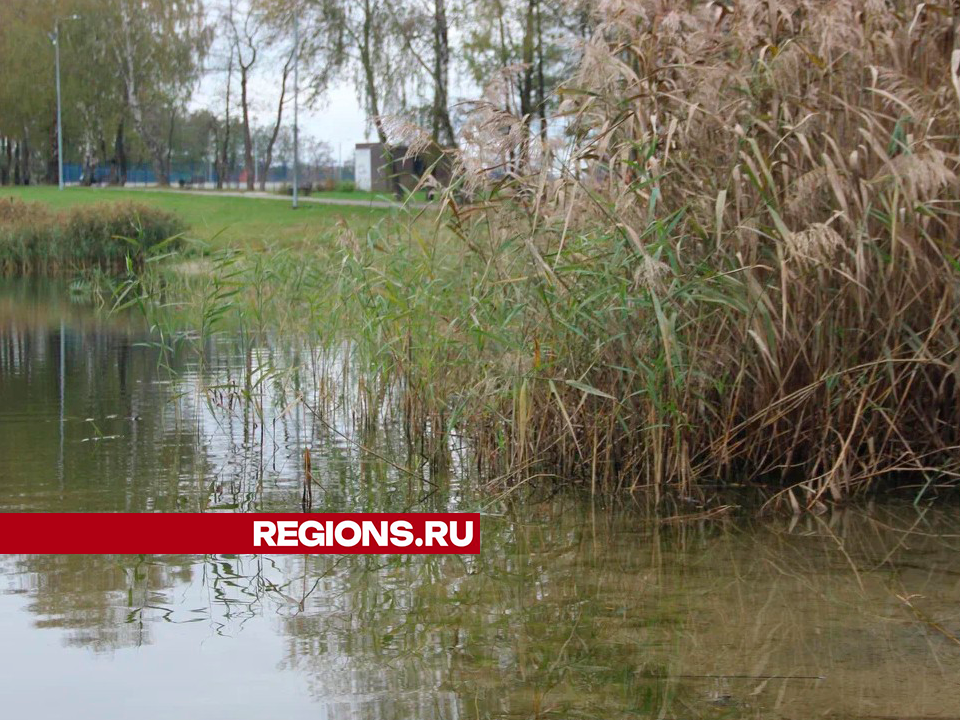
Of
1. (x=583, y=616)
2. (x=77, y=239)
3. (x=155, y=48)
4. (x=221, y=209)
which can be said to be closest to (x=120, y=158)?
(x=155, y=48)

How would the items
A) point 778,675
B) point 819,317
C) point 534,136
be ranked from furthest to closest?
point 534,136 < point 819,317 < point 778,675

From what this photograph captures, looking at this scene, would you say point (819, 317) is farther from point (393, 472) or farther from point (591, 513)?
point (393, 472)

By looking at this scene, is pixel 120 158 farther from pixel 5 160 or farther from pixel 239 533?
pixel 239 533

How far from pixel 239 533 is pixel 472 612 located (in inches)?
58.5

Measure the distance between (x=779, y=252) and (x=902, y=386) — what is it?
97cm

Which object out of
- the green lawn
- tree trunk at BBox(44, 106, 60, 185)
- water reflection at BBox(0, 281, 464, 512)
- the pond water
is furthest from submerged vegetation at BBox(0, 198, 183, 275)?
tree trunk at BBox(44, 106, 60, 185)

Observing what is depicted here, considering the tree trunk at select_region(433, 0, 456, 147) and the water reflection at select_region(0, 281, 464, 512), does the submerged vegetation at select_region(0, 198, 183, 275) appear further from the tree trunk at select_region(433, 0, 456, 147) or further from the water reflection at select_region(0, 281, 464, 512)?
the water reflection at select_region(0, 281, 464, 512)

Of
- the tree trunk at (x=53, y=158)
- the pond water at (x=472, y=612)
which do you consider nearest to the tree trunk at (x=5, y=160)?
the tree trunk at (x=53, y=158)

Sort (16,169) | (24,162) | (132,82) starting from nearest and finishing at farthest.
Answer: (132,82), (24,162), (16,169)

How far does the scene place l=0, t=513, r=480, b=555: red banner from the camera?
15.7 feet

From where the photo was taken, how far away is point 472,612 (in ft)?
12.9

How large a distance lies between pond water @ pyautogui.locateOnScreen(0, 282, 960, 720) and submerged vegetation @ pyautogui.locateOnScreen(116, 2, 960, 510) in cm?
37

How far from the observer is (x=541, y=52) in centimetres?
2638

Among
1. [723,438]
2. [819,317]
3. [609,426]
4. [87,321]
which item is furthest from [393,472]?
[87,321]
